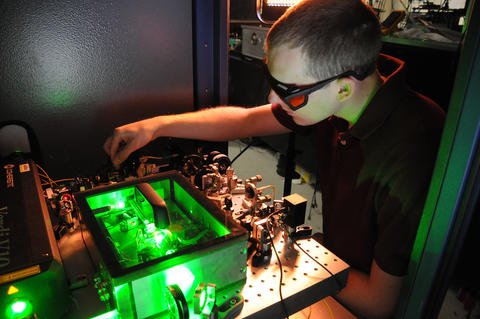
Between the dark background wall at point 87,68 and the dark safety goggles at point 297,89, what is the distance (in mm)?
609

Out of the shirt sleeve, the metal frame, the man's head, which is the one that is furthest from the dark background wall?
the shirt sleeve

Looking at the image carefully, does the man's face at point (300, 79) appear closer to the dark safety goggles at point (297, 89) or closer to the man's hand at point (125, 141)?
the dark safety goggles at point (297, 89)

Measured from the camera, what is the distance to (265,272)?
81 centimetres

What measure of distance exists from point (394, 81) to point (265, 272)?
0.67 meters

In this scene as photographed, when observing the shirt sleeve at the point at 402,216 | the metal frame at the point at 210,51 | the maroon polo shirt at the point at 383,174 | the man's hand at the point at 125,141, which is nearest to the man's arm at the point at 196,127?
the man's hand at the point at 125,141

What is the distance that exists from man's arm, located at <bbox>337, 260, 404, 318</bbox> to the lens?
1.58 feet

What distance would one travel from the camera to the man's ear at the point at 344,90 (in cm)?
88

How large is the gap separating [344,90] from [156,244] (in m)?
0.64

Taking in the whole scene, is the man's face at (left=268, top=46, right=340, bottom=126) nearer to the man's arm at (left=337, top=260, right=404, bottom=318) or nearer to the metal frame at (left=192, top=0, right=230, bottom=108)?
the man's arm at (left=337, top=260, right=404, bottom=318)

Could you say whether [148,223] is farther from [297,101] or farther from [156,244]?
[297,101]

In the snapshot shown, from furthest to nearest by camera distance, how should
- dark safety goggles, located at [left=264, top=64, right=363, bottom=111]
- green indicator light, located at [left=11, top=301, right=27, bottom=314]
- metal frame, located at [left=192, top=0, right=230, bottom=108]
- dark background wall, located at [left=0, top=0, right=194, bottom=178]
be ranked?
metal frame, located at [left=192, top=0, right=230, bottom=108] < dark background wall, located at [left=0, top=0, right=194, bottom=178] < dark safety goggles, located at [left=264, top=64, right=363, bottom=111] < green indicator light, located at [left=11, top=301, right=27, bottom=314]

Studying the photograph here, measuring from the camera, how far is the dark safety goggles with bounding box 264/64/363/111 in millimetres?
849

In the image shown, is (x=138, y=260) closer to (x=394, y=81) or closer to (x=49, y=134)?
(x=49, y=134)

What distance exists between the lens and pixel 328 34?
795 millimetres
